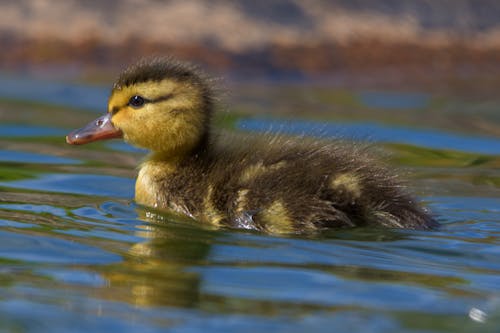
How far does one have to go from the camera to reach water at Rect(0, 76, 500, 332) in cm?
331

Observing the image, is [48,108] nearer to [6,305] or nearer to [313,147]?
[313,147]

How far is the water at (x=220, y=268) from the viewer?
3312mm

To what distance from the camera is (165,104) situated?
4.74m

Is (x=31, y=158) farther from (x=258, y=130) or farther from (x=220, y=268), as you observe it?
(x=220, y=268)

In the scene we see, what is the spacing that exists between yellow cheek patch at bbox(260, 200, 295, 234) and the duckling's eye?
750mm

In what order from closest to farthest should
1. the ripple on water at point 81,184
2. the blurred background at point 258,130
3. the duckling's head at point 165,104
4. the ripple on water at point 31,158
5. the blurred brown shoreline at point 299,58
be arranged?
the blurred background at point 258,130 → the duckling's head at point 165,104 → the ripple on water at point 81,184 → the ripple on water at point 31,158 → the blurred brown shoreline at point 299,58

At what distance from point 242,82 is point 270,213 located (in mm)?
3872

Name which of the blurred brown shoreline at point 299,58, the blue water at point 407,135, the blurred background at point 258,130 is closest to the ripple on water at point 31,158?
the blurred background at point 258,130

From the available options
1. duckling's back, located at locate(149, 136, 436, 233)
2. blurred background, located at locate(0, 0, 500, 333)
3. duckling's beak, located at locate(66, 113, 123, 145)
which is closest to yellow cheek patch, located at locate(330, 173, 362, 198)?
duckling's back, located at locate(149, 136, 436, 233)

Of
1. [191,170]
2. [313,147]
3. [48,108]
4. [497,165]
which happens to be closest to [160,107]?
[191,170]

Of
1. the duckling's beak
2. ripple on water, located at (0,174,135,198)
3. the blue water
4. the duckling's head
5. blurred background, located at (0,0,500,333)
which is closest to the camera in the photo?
blurred background, located at (0,0,500,333)

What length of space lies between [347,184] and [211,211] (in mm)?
506

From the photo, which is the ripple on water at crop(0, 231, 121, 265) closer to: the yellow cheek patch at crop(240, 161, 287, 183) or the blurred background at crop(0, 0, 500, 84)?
the yellow cheek patch at crop(240, 161, 287, 183)

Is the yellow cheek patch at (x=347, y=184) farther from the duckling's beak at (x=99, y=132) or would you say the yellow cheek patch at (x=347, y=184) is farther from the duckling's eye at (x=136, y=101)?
the duckling's beak at (x=99, y=132)
